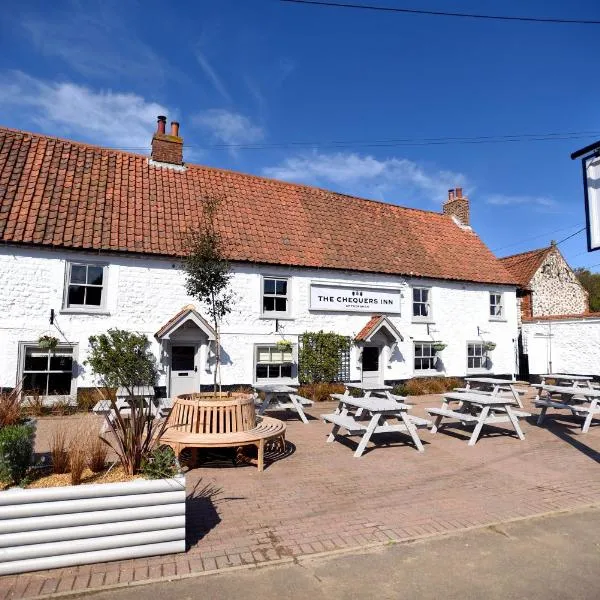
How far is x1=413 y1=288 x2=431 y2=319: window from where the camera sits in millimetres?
18812

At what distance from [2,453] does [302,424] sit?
25.2 feet

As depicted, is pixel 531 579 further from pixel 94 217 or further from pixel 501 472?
pixel 94 217

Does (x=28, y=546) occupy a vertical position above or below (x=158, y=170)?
below

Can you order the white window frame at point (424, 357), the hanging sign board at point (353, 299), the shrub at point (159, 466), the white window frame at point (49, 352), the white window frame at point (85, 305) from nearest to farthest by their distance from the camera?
the shrub at point (159, 466), the white window frame at point (49, 352), the white window frame at point (85, 305), the hanging sign board at point (353, 299), the white window frame at point (424, 357)

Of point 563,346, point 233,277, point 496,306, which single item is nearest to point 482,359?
point 496,306

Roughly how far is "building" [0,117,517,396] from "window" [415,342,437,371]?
56mm

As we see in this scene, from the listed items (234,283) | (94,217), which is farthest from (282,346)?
(94,217)

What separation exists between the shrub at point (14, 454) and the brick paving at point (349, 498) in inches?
35.6

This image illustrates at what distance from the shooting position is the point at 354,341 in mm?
17141

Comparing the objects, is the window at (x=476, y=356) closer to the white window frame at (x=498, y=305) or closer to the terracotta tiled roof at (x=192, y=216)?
the white window frame at (x=498, y=305)

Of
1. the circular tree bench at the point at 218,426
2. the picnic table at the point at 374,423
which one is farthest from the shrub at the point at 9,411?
the picnic table at the point at 374,423

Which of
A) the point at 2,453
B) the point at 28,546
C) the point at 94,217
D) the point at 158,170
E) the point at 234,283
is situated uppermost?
the point at 158,170

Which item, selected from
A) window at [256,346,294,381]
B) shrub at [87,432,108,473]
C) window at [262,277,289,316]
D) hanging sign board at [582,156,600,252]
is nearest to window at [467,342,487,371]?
window at [256,346,294,381]

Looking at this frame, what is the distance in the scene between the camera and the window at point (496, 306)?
20.9 m
